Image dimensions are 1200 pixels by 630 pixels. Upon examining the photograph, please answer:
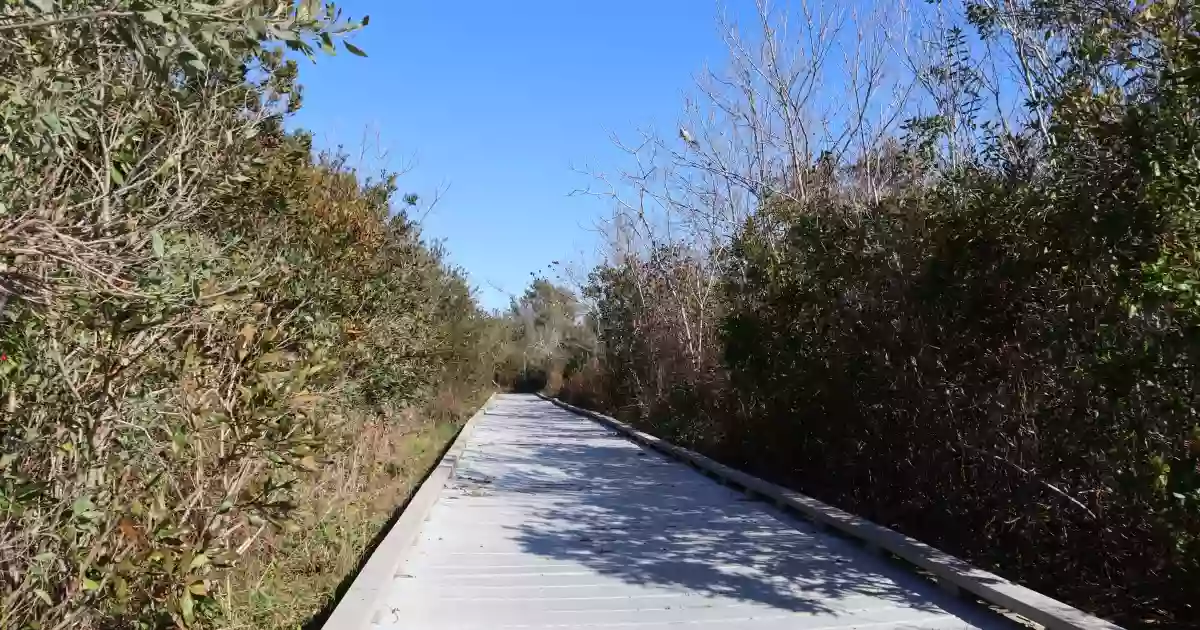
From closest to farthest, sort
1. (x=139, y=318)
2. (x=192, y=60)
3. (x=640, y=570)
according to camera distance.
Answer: (x=192, y=60) < (x=139, y=318) < (x=640, y=570)

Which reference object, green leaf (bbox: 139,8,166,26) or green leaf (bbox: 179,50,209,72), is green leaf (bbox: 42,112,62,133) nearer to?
green leaf (bbox: 179,50,209,72)

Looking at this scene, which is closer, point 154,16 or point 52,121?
point 154,16

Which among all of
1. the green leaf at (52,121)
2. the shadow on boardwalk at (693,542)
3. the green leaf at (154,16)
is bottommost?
the shadow on boardwalk at (693,542)

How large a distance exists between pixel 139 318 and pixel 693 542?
16.5 ft

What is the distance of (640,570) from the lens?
6.20 m

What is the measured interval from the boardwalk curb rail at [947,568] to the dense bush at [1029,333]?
0.63 m

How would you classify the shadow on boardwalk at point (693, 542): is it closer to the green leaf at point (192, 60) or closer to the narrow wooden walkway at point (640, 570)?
the narrow wooden walkway at point (640, 570)

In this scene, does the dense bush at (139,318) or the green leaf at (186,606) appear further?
the green leaf at (186,606)

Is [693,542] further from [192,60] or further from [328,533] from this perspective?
[192,60]

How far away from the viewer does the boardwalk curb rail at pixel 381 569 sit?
464cm

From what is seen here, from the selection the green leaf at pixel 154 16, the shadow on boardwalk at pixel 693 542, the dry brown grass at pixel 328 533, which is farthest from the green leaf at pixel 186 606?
the shadow on boardwalk at pixel 693 542

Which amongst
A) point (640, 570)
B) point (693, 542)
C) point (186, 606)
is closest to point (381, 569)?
point (640, 570)

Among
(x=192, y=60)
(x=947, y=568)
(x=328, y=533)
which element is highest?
(x=192, y=60)

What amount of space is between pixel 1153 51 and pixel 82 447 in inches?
246
